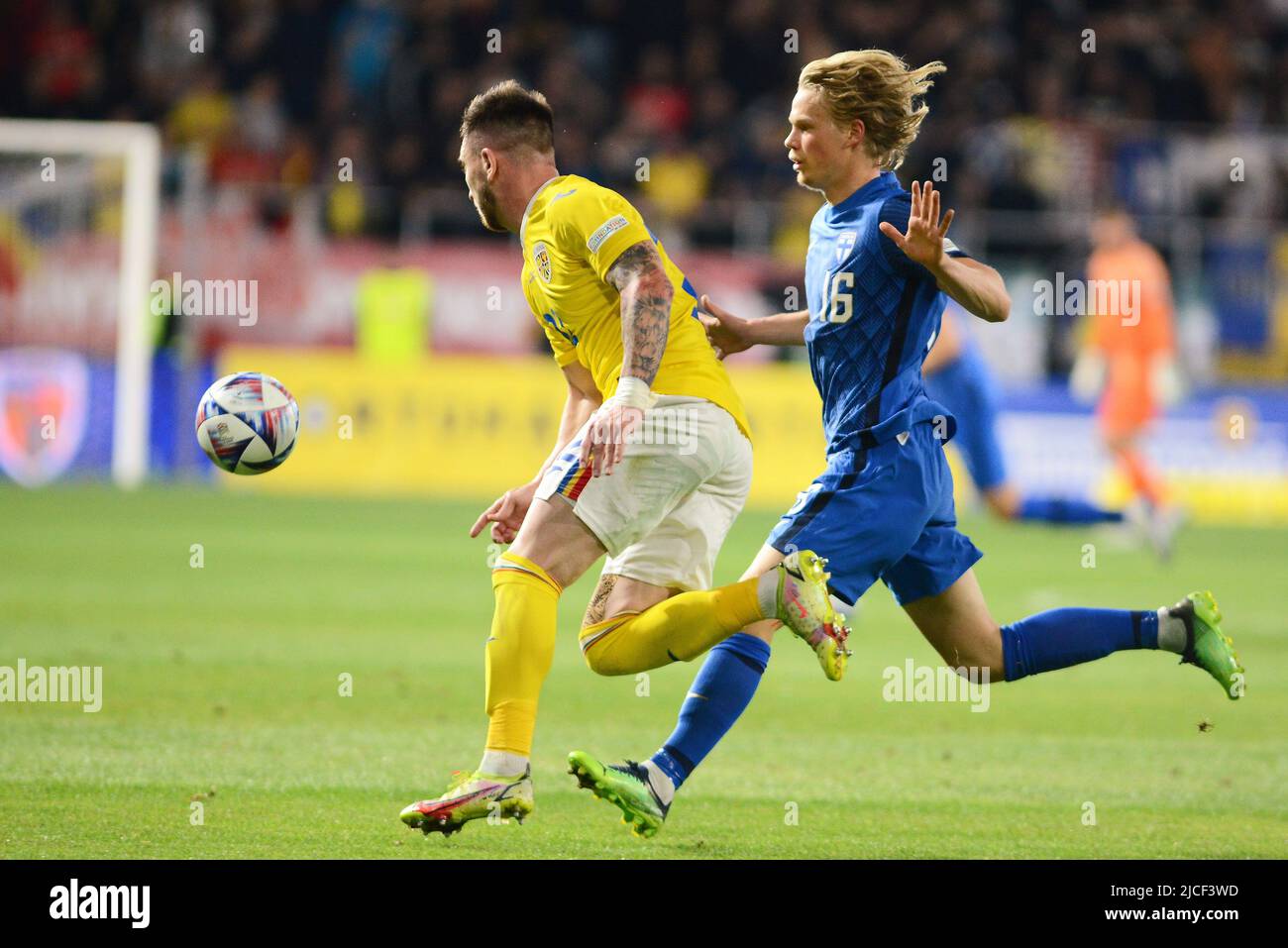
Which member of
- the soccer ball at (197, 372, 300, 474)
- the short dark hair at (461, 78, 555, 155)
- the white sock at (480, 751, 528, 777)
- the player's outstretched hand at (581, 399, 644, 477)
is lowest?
the white sock at (480, 751, 528, 777)

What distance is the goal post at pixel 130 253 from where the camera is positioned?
19375 mm

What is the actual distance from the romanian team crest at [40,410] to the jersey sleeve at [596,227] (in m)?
14.8

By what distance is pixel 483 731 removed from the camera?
7.34 metres

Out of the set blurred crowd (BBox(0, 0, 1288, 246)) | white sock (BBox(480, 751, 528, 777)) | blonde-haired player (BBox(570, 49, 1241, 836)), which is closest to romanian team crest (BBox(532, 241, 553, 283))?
blonde-haired player (BBox(570, 49, 1241, 836))

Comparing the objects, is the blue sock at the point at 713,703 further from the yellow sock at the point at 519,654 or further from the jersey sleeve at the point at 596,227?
the jersey sleeve at the point at 596,227

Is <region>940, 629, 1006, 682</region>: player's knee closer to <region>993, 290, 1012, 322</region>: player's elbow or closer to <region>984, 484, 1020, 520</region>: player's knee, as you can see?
<region>993, 290, 1012, 322</region>: player's elbow

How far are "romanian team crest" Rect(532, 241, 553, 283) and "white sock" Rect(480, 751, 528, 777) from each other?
4.76 ft

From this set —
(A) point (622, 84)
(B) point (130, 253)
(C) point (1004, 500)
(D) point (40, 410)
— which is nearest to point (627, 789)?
(C) point (1004, 500)

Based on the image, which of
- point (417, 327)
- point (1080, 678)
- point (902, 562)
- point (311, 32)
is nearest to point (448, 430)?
point (417, 327)

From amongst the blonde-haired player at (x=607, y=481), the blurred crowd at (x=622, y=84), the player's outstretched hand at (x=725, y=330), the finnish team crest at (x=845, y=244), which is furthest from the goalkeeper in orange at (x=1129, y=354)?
the blonde-haired player at (x=607, y=481)

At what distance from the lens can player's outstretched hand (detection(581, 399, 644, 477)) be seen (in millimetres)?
5008

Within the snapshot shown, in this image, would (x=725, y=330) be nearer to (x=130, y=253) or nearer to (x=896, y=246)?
(x=896, y=246)

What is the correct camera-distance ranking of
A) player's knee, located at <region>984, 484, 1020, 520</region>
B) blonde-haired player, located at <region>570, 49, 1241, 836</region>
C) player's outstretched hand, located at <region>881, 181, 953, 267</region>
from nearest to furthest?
player's outstretched hand, located at <region>881, 181, 953, 267</region>
blonde-haired player, located at <region>570, 49, 1241, 836</region>
player's knee, located at <region>984, 484, 1020, 520</region>

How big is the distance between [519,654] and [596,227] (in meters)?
1.27
